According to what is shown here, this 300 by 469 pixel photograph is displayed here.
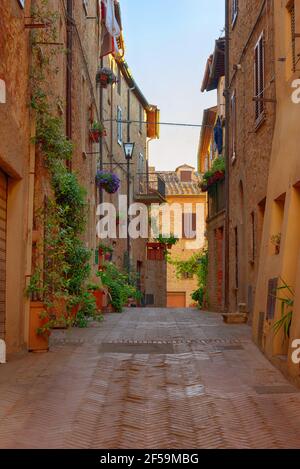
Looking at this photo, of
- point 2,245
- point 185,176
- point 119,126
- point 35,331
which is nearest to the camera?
point 2,245

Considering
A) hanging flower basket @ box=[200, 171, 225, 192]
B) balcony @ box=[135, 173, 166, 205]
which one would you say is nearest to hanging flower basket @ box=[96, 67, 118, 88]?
hanging flower basket @ box=[200, 171, 225, 192]

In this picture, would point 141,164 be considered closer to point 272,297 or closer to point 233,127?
point 233,127

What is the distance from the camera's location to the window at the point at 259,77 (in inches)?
504

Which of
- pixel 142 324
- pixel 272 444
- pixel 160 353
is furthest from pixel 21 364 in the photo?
pixel 142 324

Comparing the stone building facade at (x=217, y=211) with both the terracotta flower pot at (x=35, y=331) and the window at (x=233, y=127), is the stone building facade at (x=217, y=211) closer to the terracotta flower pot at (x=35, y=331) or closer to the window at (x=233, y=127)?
the window at (x=233, y=127)

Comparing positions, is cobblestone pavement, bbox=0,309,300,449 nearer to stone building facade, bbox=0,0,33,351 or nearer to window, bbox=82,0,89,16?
stone building facade, bbox=0,0,33,351

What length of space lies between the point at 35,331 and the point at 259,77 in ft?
21.2

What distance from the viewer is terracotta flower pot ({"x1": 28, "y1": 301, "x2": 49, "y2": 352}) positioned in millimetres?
9594

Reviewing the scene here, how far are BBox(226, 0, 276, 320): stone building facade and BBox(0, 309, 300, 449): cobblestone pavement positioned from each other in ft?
12.1

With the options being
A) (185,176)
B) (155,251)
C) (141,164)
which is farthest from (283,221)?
(185,176)

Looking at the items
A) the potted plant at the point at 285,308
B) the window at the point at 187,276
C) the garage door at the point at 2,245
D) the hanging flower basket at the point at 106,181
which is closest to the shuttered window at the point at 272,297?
the potted plant at the point at 285,308

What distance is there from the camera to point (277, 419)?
564 cm

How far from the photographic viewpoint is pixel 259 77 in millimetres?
13055

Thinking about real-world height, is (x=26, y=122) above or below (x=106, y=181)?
below
